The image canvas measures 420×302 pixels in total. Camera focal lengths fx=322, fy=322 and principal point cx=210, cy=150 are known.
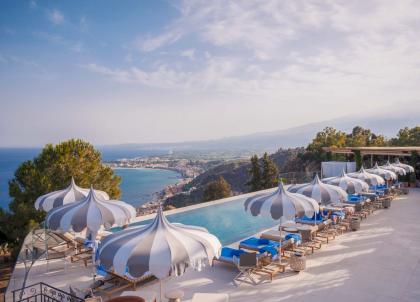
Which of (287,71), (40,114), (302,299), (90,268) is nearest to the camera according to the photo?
(302,299)

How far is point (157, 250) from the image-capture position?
472cm

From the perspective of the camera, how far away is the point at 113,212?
7.36 metres

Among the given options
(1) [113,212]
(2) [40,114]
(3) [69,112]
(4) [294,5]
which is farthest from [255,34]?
(2) [40,114]

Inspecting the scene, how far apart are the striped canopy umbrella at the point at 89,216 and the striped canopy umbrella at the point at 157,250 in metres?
1.91

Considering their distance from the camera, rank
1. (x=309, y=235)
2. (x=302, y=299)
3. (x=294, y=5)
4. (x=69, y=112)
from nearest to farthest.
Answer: (x=302, y=299) < (x=309, y=235) < (x=294, y=5) < (x=69, y=112)

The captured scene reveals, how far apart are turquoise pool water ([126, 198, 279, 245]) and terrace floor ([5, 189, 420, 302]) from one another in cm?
350

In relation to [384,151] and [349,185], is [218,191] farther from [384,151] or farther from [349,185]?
[349,185]

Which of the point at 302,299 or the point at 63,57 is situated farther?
the point at 63,57

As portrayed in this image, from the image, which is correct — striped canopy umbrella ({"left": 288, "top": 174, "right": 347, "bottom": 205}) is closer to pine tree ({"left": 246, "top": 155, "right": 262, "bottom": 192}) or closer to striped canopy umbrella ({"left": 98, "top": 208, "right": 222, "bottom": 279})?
Result: striped canopy umbrella ({"left": 98, "top": 208, "right": 222, "bottom": 279})

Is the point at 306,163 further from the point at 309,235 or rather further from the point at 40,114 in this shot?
the point at 40,114

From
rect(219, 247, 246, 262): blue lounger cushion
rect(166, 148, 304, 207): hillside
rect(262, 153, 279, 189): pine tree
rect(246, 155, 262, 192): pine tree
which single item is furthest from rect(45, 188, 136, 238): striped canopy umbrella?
rect(166, 148, 304, 207): hillside

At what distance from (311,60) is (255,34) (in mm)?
5587

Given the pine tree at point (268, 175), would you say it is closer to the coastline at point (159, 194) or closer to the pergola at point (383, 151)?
the pergola at point (383, 151)

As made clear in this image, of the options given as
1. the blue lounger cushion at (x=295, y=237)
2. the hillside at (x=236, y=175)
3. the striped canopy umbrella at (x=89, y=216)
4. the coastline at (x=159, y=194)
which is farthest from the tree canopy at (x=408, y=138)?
the striped canopy umbrella at (x=89, y=216)
